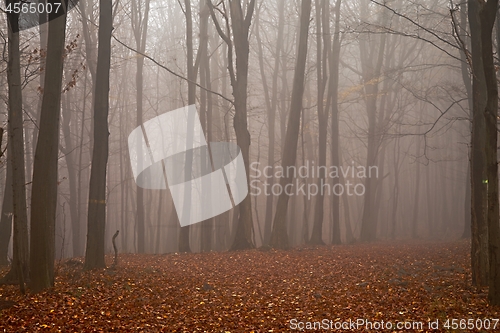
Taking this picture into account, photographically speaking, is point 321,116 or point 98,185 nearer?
point 98,185

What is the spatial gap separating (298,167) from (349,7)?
32.7ft

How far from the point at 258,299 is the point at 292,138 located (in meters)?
8.99

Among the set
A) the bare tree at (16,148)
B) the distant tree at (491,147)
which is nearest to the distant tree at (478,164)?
the distant tree at (491,147)

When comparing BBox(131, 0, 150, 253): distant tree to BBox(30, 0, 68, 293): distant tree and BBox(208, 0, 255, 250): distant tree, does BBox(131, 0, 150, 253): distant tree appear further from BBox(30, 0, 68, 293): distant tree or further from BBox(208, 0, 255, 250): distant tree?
BBox(30, 0, 68, 293): distant tree

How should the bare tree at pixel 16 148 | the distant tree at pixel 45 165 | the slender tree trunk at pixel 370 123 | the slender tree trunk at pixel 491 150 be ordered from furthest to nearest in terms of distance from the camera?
the slender tree trunk at pixel 370 123 < the bare tree at pixel 16 148 < the distant tree at pixel 45 165 < the slender tree trunk at pixel 491 150

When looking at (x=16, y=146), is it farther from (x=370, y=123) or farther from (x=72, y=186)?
(x=370, y=123)

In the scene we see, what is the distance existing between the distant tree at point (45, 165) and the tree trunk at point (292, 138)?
30.1 feet

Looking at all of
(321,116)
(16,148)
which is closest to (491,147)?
(16,148)

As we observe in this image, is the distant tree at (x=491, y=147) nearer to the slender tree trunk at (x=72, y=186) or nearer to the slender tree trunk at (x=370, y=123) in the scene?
the slender tree trunk at (x=370, y=123)

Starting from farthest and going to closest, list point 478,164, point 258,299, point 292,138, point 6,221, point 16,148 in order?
1. point 292,138
2. point 6,221
3. point 478,164
4. point 16,148
5. point 258,299

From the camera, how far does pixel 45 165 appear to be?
7684 millimetres

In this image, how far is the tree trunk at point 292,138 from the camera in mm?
16125

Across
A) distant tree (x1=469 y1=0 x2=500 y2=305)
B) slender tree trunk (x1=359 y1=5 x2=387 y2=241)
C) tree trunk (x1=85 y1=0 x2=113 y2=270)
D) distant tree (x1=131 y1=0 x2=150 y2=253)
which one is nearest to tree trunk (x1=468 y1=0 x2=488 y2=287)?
distant tree (x1=469 y1=0 x2=500 y2=305)

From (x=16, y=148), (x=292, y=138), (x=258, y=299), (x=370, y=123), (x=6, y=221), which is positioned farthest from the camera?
(x=370, y=123)
